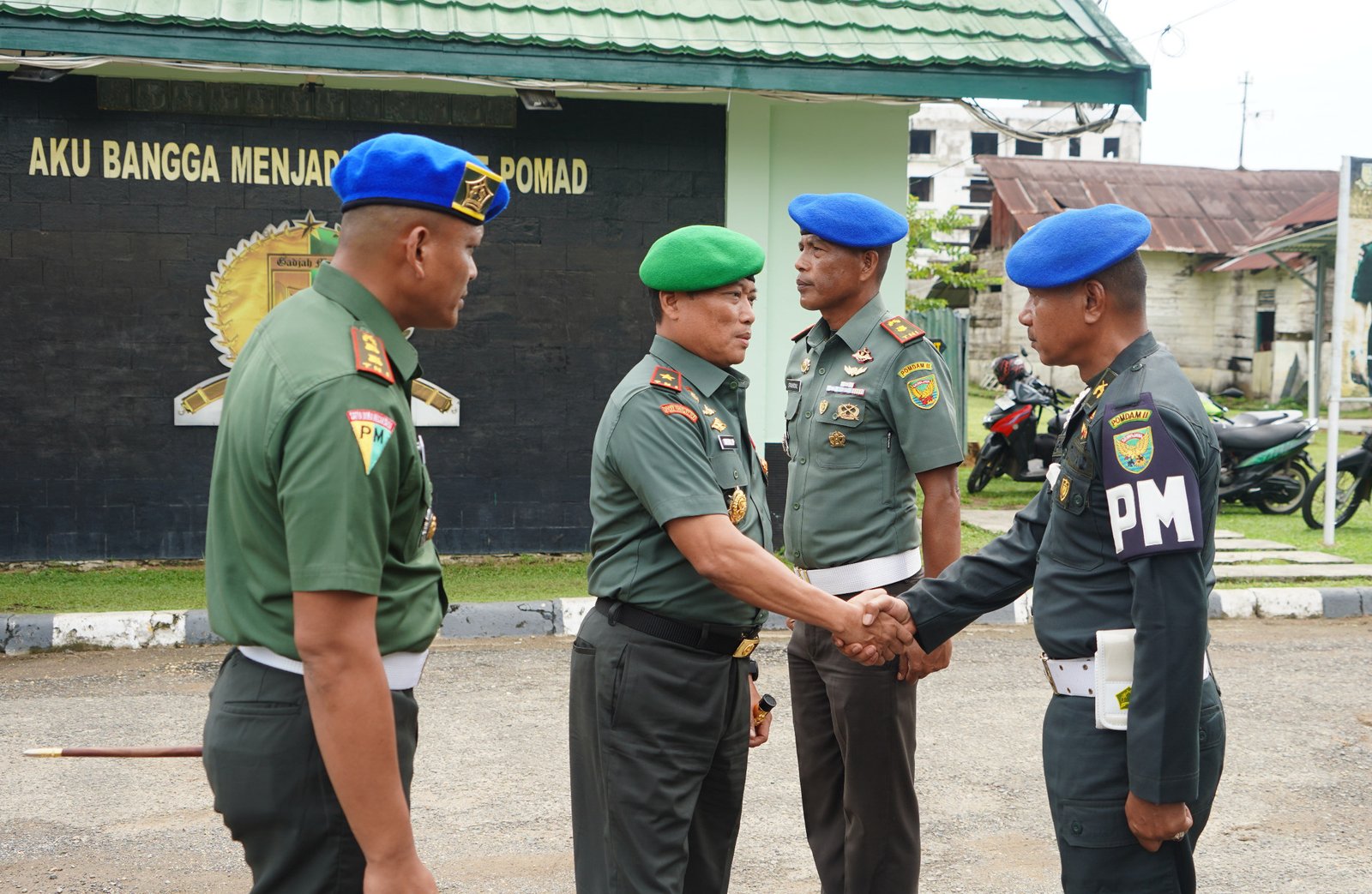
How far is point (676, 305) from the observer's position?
328 cm

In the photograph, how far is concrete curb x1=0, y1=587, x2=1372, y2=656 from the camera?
714 cm

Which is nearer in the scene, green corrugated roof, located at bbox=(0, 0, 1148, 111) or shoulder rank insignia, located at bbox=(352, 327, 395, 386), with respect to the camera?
shoulder rank insignia, located at bbox=(352, 327, 395, 386)

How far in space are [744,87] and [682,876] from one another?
20.7 ft

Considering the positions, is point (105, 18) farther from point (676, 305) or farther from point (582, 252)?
point (676, 305)

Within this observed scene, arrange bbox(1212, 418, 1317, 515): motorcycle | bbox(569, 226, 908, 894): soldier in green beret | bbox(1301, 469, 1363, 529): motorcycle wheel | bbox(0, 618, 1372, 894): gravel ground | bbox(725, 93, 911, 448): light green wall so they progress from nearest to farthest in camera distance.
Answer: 1. bbox(569, 226, 908, 894): soldier in green beret
2. bbox(0, 618, 1372, 894): gravel ground
3. bbox(725, 93, 911, 448): light green wall
4. bbox(1301, 469, 1363, 529): motorcycle wheel
5. bbox(1212, 418, 1317, 515): motorcycle

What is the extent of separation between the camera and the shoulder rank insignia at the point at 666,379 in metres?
3.17

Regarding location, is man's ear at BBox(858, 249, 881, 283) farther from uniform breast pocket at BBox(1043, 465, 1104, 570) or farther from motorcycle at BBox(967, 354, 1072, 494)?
motorcycle at BBox(967, 354, 1072, 494)

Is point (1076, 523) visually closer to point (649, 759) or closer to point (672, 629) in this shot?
point (672, 629)

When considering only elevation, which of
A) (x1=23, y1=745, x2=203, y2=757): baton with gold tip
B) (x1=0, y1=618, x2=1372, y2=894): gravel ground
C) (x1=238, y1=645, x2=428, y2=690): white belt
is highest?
(x1=238, y1=645, x2=428, y2=690): white belt

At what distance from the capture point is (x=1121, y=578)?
8.75 ft

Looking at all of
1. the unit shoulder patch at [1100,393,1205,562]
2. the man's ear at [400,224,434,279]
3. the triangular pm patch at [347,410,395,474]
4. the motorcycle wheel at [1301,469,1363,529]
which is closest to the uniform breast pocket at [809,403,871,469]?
the unit shoulder patch at [1100,393,1205,562]

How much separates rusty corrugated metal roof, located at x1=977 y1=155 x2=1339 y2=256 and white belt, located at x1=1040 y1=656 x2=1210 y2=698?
99.3 ft

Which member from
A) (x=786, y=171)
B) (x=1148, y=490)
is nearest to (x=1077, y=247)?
(x=1148, y=490)

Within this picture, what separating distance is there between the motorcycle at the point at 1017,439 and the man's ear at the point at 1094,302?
1025 cm
